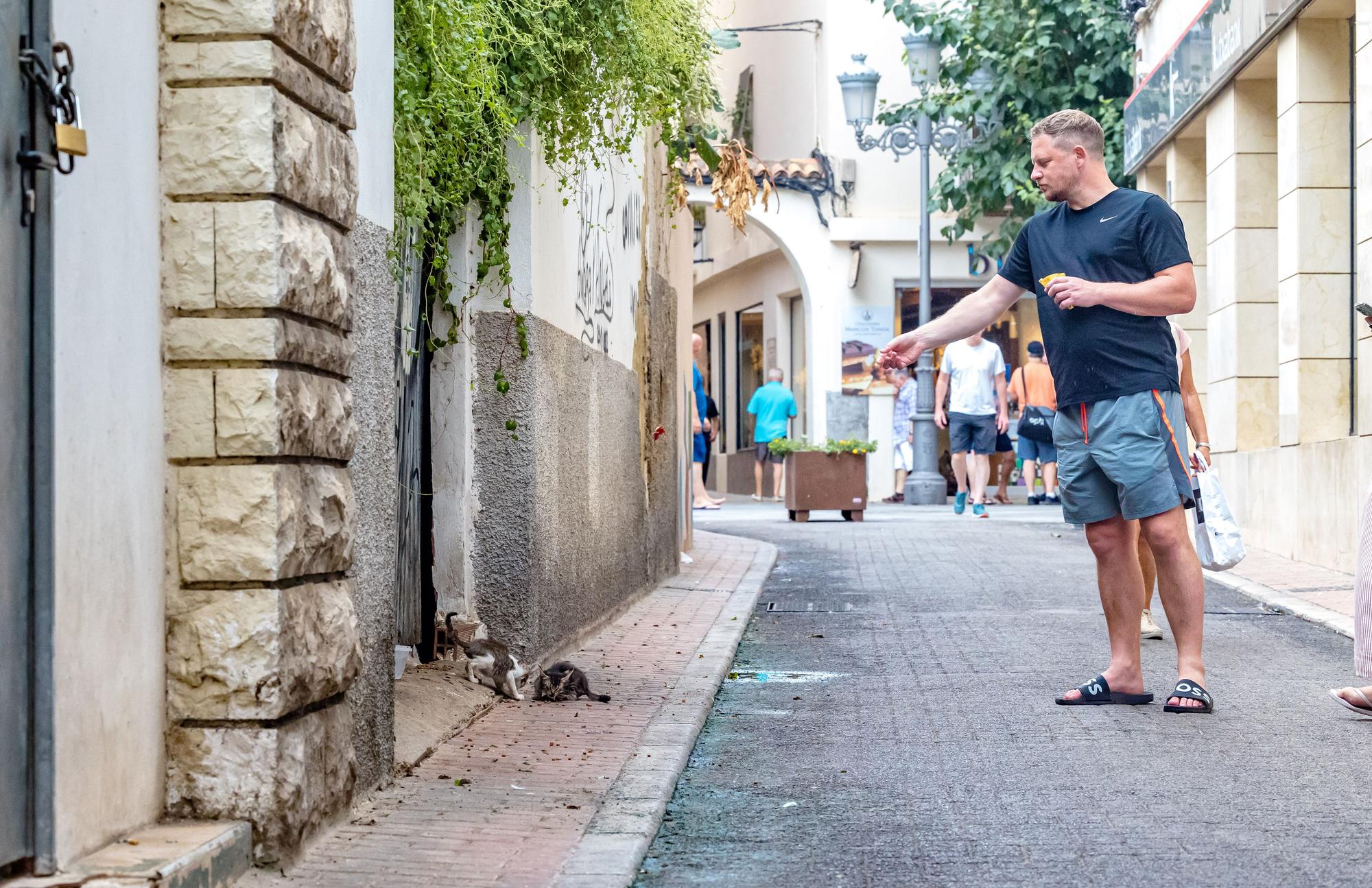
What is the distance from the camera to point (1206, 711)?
6.23m

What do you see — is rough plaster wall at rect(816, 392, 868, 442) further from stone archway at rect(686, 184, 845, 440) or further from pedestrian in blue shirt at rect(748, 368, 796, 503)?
pedestrian in blue shirt at rect(748, 368, 796, 503)

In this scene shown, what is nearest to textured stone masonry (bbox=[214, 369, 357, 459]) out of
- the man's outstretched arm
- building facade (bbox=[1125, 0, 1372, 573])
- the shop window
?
the man's outstretched arm

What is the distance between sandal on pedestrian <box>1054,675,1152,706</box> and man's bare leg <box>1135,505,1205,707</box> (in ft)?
0.59

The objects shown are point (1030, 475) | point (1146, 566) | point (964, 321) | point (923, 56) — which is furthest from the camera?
point (923, 56)

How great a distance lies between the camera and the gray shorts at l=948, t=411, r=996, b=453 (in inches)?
738

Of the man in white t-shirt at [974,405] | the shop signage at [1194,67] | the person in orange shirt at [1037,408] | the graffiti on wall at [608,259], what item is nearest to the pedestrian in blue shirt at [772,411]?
the person in orange shirt at [1037,408]

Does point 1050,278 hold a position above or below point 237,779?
above

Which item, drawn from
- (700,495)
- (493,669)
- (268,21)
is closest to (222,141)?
(268,21)

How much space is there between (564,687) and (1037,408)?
47.2 feet

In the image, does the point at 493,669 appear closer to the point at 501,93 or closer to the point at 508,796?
the point at 508,796

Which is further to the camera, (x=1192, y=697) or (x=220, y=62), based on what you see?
(x=1192, y=697)

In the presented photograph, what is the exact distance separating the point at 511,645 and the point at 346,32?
3065 millimetres

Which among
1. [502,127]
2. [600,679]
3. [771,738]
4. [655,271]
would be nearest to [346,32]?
[502,127]

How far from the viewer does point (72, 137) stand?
337 centimetres
